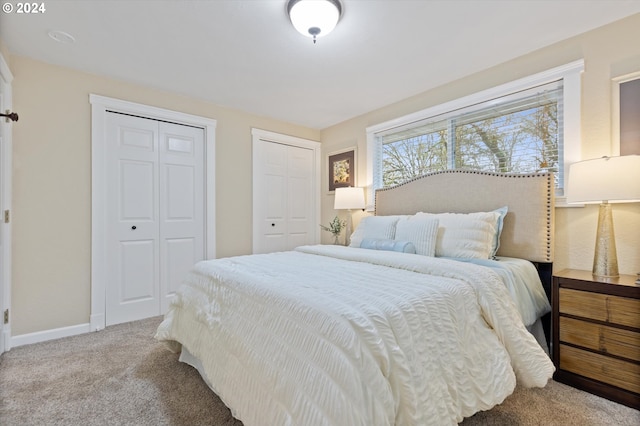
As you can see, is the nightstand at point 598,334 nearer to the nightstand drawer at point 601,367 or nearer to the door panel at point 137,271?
the nightstand drawer at point 601,367

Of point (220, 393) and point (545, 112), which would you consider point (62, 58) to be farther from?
point (545, 112)

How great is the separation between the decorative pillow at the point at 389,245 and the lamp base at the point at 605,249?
1144 mm

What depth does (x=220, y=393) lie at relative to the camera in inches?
58.7

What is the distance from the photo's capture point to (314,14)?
1.85 meters

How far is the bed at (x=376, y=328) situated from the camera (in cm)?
102

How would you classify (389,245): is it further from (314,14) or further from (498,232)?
(314,14)

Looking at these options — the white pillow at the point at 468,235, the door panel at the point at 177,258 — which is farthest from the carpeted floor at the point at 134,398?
the door panel at the point at 177,258

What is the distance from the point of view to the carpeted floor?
5.03ft

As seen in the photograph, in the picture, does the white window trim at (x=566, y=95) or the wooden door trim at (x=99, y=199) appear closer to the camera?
the white window trim at (x=566, y=95)

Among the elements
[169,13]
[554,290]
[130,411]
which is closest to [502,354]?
[554,290]

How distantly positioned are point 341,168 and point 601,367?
3.25 meters

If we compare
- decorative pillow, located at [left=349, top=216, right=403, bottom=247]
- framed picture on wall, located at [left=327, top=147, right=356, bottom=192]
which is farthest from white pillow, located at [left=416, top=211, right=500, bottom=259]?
framed picture on wall, located at [left=327, top=147, right=356, bottom=192]

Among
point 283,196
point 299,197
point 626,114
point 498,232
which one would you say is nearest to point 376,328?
point 498,232

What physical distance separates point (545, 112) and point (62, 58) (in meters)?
4.12
